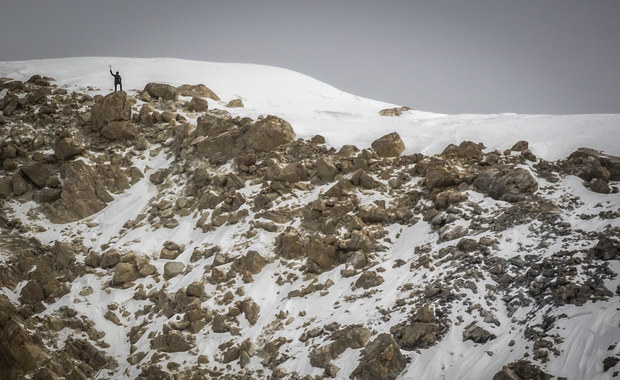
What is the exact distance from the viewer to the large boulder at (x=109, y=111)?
22.9 metres

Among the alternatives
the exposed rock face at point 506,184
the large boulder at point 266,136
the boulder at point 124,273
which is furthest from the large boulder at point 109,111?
the exposed rock face at point 506,184

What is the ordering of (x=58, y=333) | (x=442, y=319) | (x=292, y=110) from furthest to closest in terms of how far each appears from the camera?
1. (x=292, y=110)
2. (x=58, y=333)
3. (x=442, y=319)

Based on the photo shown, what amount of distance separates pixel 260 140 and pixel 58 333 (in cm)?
1082

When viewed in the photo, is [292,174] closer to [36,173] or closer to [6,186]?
[36,173]

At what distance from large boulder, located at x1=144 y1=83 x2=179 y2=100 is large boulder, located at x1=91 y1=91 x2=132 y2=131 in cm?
229

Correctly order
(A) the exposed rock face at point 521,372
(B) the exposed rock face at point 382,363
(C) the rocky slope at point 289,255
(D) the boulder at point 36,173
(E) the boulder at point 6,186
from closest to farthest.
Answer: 1. (A) the exposed rock face at point 521,372
2. (B) the exposed rock face at point 382,363
3. (C) the rocky slope at point 289,255
4. (E) the boulder at point 6,186
5. (D) the boulder at point 36,173

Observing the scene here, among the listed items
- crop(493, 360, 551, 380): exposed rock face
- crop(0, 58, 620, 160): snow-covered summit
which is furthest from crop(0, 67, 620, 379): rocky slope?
crop(0, 58, 620, 160): snow-covered summit

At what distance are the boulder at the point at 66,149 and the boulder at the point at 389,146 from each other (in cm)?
1352

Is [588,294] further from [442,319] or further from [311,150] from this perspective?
[311,150]

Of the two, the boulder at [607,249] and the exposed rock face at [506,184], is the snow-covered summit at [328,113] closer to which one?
the exposed rock face at [506,184]

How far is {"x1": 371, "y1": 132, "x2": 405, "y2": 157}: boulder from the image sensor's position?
19.3 m

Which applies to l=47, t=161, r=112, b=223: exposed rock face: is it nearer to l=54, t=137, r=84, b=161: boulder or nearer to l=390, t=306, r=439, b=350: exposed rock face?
l=54, t=137, r=84, b=161: boulder

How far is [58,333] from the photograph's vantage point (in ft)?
49.3

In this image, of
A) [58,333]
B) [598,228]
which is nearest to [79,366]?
[58,333]
